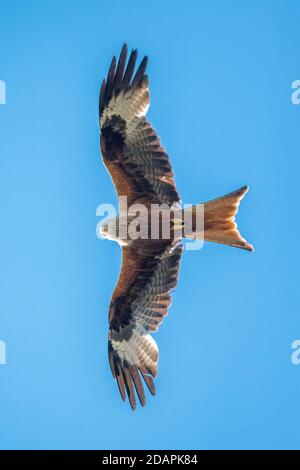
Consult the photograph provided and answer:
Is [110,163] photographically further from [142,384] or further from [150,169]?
[142,384]

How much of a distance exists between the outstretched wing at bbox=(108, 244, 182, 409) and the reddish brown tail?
0.69 m

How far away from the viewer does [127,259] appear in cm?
991

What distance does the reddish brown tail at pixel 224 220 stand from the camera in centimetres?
910

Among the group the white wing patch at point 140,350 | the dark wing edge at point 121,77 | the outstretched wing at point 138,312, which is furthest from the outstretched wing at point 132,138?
the white wing patch at point 140,350

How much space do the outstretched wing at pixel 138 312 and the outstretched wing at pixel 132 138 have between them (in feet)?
2.73

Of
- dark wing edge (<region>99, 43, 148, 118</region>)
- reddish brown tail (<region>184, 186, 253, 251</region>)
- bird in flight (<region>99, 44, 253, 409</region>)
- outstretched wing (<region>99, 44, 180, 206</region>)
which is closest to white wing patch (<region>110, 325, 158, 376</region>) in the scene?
bird in flight (<region>99, 44, 253, 409</region>)

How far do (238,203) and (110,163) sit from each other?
155 centimetres

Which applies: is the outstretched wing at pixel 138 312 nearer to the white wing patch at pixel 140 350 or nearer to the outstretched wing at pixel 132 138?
the white wing patch at pixel 140 350

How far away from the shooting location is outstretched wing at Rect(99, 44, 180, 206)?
9.25 metres

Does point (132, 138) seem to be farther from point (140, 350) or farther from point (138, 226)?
point (140, 350)

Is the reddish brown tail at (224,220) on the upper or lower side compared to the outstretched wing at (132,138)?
lower

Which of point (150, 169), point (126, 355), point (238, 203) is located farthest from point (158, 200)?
point (126, 355)

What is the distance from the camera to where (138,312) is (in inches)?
400

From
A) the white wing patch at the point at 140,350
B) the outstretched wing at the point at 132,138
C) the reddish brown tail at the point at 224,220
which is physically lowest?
the white wing patch at the point at 140,350
